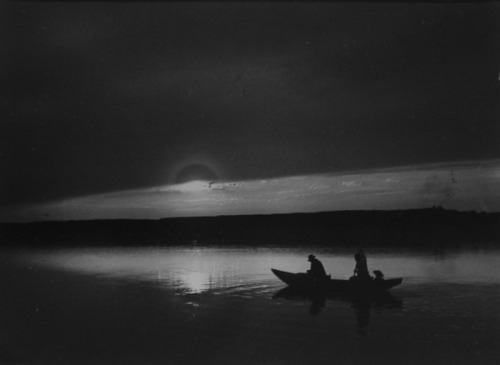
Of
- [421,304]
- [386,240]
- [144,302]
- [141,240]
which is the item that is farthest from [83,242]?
[421,304]

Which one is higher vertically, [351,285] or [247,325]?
[351,285]

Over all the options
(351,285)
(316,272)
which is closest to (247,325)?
(316,272)

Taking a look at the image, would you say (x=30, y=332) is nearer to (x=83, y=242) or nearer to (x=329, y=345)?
(x=329, y=345)

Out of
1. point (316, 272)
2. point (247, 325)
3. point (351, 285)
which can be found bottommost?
point (247, 325)

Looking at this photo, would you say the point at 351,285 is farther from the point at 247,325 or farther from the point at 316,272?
the point at 247,325

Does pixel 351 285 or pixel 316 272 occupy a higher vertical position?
pixel 316 272

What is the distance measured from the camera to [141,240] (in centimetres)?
7550

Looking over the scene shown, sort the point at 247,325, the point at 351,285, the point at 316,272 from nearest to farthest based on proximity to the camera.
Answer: the point at 247,325, the point at 351,285, the point at 316,272

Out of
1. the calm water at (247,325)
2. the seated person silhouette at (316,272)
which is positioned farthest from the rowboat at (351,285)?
the calm water at (247,325)

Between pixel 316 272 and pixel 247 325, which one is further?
pixel 316 272

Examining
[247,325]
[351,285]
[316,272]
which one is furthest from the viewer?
[316,272]

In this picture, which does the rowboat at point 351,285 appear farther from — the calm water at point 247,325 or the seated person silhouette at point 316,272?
the calm water at point 247,325

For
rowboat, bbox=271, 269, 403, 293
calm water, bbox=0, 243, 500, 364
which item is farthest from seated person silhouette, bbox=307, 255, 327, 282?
calm water, bbox=0, 243, 500, 364

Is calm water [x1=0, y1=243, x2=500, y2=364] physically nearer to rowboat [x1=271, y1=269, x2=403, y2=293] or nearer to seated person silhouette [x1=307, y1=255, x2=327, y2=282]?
rowboat [x1=271, y1=269, x2=403, y2=293]
